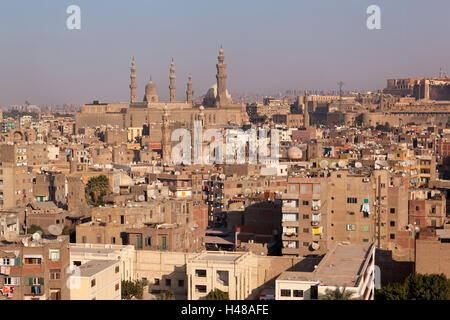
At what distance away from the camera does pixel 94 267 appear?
1320cm

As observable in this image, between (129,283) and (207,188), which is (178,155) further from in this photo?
(129,283)

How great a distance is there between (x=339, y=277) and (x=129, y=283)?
3.96 m

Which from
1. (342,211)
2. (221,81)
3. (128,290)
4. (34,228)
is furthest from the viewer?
(221,81)

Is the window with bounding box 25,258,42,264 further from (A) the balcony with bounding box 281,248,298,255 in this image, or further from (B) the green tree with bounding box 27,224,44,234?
(B) the green tree with bounding box 27,224,44,234

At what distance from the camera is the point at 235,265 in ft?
46.2

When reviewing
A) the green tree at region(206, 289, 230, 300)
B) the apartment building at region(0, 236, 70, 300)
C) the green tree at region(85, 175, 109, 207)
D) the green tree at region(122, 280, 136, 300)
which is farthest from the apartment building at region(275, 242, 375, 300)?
the green tree at region(85, 175, 109, 207)

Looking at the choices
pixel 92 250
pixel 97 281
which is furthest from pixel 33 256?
pixel 92 250

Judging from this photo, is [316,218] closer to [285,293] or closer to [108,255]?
[108,255]

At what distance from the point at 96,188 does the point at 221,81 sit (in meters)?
44.8

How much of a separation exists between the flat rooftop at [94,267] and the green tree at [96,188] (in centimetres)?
1521

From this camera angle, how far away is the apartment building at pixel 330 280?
11969 millimetres

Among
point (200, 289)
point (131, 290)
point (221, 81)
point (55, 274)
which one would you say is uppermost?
point (221, 81)

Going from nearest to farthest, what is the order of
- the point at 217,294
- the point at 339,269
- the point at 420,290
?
the point at 420,290
the point at 339,269
the point at 217,294
